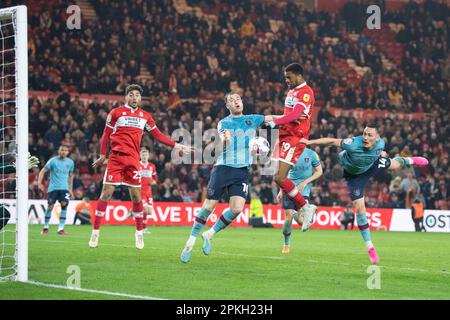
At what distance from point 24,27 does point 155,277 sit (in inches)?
140

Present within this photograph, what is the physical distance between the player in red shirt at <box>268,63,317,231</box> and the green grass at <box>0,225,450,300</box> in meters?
1.05

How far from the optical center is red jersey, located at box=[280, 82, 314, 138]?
13.6 m

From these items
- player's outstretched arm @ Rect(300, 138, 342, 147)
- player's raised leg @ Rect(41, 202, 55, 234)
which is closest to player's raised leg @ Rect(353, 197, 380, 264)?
player's outstretched arm @ Rect(300, 138, 342, 147)

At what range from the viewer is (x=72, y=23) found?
32.6 meters

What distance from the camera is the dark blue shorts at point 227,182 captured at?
40.8 feet

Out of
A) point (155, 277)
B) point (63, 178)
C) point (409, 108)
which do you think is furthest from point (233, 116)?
point (409, 108)

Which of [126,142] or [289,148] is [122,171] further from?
[289,148]

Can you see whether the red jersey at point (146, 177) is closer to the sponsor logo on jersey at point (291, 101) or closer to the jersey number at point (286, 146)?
the jersey number at point (286, 146)

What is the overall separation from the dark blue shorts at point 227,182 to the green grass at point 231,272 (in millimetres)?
1098

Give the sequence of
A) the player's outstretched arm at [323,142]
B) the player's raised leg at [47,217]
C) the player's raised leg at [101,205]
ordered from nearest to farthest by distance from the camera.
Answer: the player's outstretched arm at [323,142] < the player's raised leg at [101,205] < the player's raised leg at [47,217]

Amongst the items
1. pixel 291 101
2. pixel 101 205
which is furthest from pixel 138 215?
pixel 291 101

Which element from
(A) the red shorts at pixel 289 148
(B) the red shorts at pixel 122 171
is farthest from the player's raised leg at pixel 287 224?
(B) the red shorts at pixel 122 171

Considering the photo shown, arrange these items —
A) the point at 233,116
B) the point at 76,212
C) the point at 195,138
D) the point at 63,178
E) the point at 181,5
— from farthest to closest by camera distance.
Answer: the point at 181,5
the point at 195,138
the point at 76,212
the point at 63,178
the point at 233,116

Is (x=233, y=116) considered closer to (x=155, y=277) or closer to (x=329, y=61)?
(x=155, y=277)
